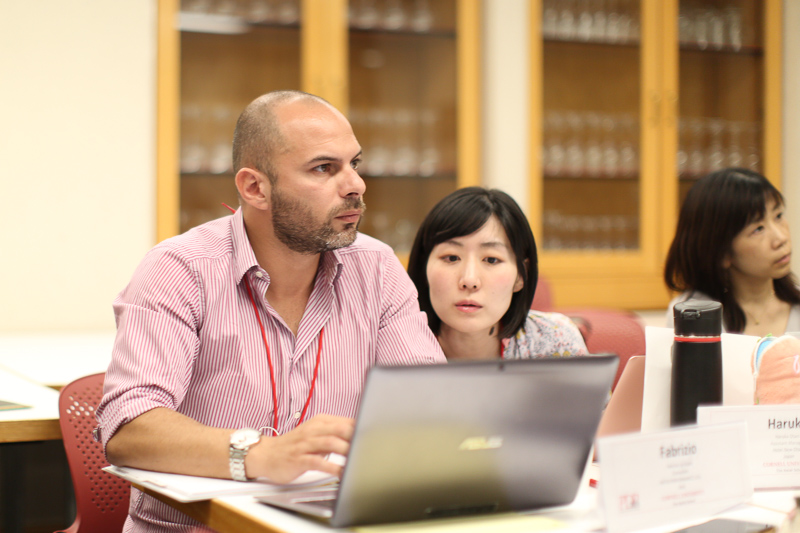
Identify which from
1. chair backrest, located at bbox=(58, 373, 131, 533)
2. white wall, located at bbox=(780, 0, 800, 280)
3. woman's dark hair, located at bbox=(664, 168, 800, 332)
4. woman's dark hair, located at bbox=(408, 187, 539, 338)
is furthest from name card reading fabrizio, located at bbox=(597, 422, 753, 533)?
white wall, located at bbox=(780, 0, 800, 280)

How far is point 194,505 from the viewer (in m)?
1.00

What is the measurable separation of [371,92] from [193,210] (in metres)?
0.82

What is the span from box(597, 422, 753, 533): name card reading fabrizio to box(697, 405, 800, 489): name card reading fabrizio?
12 centimetres

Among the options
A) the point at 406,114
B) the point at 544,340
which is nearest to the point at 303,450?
the point at 544,340

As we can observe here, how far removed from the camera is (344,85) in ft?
9.68

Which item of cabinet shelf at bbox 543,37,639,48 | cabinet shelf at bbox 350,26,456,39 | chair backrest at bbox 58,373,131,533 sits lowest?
chair backrest at bbox 58,373,131,533

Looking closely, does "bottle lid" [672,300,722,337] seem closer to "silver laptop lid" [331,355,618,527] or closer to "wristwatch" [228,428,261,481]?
"silver laptop lid" [331,355,618,527]

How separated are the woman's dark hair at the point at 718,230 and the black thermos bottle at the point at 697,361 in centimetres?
105

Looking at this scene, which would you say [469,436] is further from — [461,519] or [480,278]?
[480,278]

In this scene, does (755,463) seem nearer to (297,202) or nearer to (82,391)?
(297,202)

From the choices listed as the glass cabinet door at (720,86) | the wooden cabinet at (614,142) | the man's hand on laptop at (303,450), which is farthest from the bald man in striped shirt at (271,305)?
the glass cabinet door at (720,86)

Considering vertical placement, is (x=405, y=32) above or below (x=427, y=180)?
above

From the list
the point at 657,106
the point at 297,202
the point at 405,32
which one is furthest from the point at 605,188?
the point at 297,202

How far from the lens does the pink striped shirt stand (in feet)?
4.05
